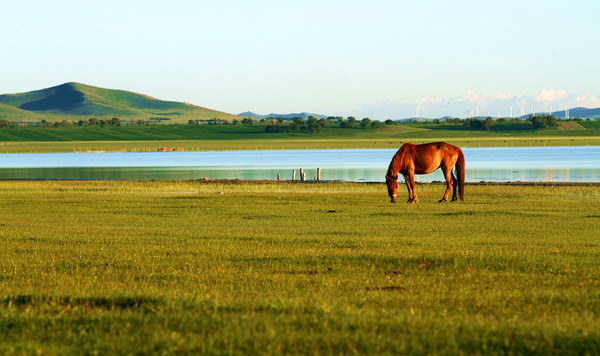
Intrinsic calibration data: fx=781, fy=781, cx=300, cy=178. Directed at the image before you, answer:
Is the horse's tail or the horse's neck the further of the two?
the horse's neck

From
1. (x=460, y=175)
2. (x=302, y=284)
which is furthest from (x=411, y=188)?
(x=302, y=284)

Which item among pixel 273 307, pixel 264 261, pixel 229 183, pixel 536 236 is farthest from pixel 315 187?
pixel 273 307

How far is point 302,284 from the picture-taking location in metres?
13.6

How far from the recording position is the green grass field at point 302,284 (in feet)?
29.3

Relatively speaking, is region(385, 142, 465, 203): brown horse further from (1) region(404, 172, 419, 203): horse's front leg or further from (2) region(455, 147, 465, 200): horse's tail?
(1) region(404, 172, 419, 203): horse's front leg

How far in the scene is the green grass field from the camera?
29.3 feet

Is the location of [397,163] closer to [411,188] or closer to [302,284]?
[411,188]

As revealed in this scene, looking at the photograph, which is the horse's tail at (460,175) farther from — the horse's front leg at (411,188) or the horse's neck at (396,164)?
the horse's neck at (396,164)

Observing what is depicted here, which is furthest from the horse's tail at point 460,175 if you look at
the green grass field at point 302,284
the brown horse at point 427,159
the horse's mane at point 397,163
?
the green grass field at point 302,284

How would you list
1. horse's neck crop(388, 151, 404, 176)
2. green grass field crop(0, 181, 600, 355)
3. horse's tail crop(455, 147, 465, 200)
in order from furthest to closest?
1. horse's neck crop(388, 151, 404, 176)
2. horse's tail crop(455, 147, 465, 200)
3. green grass field crop(0, 181, 600, 355)

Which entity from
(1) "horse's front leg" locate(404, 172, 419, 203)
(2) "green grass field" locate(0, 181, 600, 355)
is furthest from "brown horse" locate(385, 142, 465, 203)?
(2) "green grass field" locate(0, 181, 600, 355)

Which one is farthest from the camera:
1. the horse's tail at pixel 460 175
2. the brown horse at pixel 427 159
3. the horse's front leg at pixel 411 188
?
the brown horse at pixel 427 159

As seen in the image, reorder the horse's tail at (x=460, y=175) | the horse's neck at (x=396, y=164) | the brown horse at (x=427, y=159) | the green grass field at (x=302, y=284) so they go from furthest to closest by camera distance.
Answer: the brown horse at (x=427, y=159) < the horse's neck at (x=396, y=164) < the horse's tail at (x=460, y=175) < the green grass field at (x=302, y=284)

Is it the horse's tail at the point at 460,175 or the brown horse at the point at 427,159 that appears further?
the brown horse at the point at 427,159
